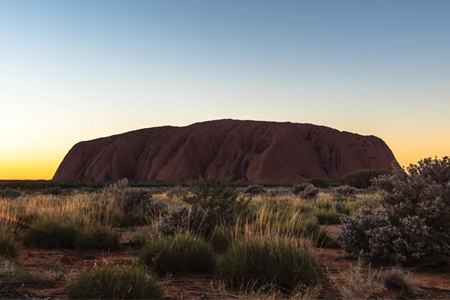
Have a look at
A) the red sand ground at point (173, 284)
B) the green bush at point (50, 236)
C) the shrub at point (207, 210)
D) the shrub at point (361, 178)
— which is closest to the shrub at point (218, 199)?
the shrub at point (207, 210)

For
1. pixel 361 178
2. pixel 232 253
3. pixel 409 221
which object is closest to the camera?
pixel 232 253

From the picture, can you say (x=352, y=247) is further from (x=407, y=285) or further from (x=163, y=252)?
(x=163, y=252)

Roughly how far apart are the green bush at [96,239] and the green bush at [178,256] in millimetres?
2083

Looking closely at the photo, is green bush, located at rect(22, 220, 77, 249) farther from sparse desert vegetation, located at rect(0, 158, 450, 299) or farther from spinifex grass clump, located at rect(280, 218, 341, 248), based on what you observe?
spinifex grass clump, located at rect(280, 218, 341, 248)

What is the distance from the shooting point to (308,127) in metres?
85.3

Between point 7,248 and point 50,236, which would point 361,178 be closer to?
point 50,236

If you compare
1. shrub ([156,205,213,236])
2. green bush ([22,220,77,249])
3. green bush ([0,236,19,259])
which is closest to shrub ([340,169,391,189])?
shrub ([156,205,213,236])

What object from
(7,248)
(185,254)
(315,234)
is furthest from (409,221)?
(7,248)

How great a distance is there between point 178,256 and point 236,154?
70.9 m

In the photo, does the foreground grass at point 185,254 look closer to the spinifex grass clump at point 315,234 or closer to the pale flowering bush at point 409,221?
the spinifex grass clump at point 315,234

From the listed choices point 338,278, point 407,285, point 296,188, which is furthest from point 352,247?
point 296,188

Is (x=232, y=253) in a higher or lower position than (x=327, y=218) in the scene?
higher

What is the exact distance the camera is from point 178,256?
5336 millimetres

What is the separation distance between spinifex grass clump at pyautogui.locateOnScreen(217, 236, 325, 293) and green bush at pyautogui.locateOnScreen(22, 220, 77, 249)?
14.1ft
